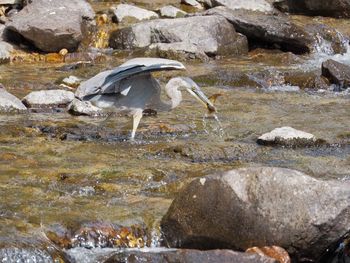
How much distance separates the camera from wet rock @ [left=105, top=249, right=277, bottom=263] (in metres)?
5.15

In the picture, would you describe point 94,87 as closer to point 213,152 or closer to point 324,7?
point 213,152

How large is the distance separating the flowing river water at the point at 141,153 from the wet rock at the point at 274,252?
0.82 m

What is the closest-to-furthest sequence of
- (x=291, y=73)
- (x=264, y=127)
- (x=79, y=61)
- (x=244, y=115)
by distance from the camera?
1. (x=264, y=127)
2. (x=244, y=115)
3. (x=291, y=73)
4. (x=79, y=61)

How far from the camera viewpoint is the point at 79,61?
13.5 meters

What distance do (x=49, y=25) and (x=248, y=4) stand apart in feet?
16.3

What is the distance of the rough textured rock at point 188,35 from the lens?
14.3m

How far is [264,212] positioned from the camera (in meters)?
5.53

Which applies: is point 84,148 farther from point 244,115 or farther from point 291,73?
point 291,73

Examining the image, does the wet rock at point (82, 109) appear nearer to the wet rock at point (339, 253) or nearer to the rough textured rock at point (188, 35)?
the wet rock at point (339, 253)

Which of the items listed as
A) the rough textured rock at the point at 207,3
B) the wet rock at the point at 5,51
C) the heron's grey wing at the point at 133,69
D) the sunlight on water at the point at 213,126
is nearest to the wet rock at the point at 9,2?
the wet rock at the point at 5,51

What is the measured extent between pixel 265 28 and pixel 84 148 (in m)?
7.45

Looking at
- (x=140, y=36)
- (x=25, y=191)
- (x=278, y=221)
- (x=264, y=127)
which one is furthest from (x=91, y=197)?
(x=140, y=36)

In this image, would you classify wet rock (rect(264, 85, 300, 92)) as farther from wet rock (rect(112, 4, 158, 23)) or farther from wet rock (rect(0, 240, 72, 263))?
wet rock (rect(0, 240, 72, 263))

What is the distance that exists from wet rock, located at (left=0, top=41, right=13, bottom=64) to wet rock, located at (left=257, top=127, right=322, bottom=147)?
630 centimetres
